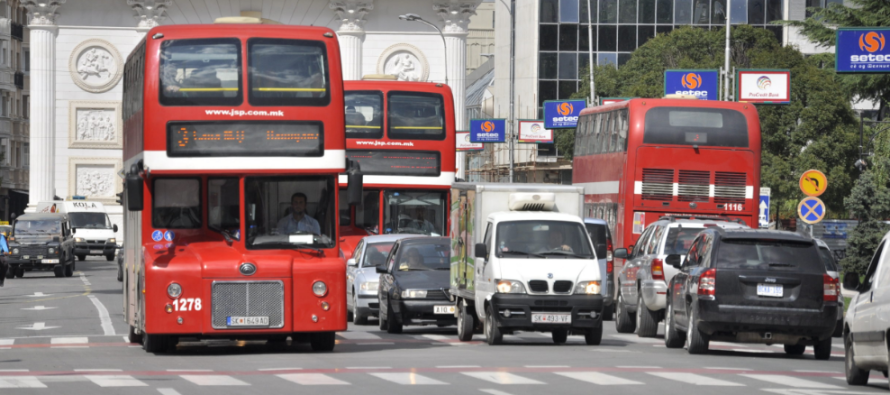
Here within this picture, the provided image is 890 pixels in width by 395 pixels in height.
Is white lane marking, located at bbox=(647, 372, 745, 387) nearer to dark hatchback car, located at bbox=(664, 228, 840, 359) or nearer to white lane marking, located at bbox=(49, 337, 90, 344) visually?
dark hatchback car, located at bbox=(664, 228, 840, 359)

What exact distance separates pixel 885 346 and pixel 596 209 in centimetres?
1888

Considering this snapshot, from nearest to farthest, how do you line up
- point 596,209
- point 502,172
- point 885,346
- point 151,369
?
point 885,346 → point 151,369 → point 596,209 → point 502,172

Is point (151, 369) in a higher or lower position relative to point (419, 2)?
lower

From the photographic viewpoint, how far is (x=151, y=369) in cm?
1623

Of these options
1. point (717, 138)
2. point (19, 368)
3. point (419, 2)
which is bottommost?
point (19, 368)

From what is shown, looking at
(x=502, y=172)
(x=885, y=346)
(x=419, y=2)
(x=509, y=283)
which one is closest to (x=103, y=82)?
(x=419, y=2)

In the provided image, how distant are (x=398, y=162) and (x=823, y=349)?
546 inches

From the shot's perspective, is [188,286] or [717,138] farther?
[717,138]

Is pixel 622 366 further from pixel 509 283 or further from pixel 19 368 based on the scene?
pixel 19 368

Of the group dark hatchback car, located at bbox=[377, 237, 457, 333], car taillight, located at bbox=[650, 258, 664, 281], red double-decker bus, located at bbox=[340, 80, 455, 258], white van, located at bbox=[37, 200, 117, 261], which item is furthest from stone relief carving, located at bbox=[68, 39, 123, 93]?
car taillight, located at bbox=[650, 258, 664, 281]

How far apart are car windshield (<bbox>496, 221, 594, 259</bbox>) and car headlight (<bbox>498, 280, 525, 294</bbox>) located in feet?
1.50

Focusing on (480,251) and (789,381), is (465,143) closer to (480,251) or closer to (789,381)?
(480,251)

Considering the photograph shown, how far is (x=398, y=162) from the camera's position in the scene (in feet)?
103

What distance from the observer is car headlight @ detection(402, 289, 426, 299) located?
73.5ft
